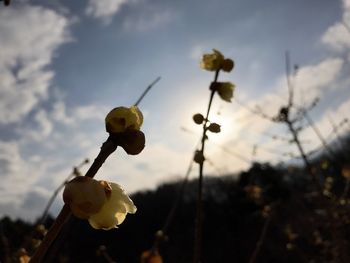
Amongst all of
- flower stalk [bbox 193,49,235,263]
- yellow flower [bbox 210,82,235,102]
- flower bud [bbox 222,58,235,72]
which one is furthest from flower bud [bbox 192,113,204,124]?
flower bud [bbox 222,58,235,72]

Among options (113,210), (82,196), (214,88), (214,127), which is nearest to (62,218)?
(82,196)

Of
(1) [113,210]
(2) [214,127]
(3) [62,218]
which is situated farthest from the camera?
(2) [214,127]

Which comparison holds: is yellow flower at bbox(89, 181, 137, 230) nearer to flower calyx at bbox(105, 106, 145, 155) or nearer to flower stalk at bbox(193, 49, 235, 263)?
flower calyx at bbox(105, 106, 145, 155)

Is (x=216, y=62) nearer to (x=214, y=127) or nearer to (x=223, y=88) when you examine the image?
(x=223, y=88)

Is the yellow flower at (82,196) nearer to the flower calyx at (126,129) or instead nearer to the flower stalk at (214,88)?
the flower calyx at (126,129)

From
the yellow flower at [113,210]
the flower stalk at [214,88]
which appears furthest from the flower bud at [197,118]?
the yellow flower at [113,210]

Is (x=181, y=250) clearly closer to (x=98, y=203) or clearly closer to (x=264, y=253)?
(x=264, y=253)
